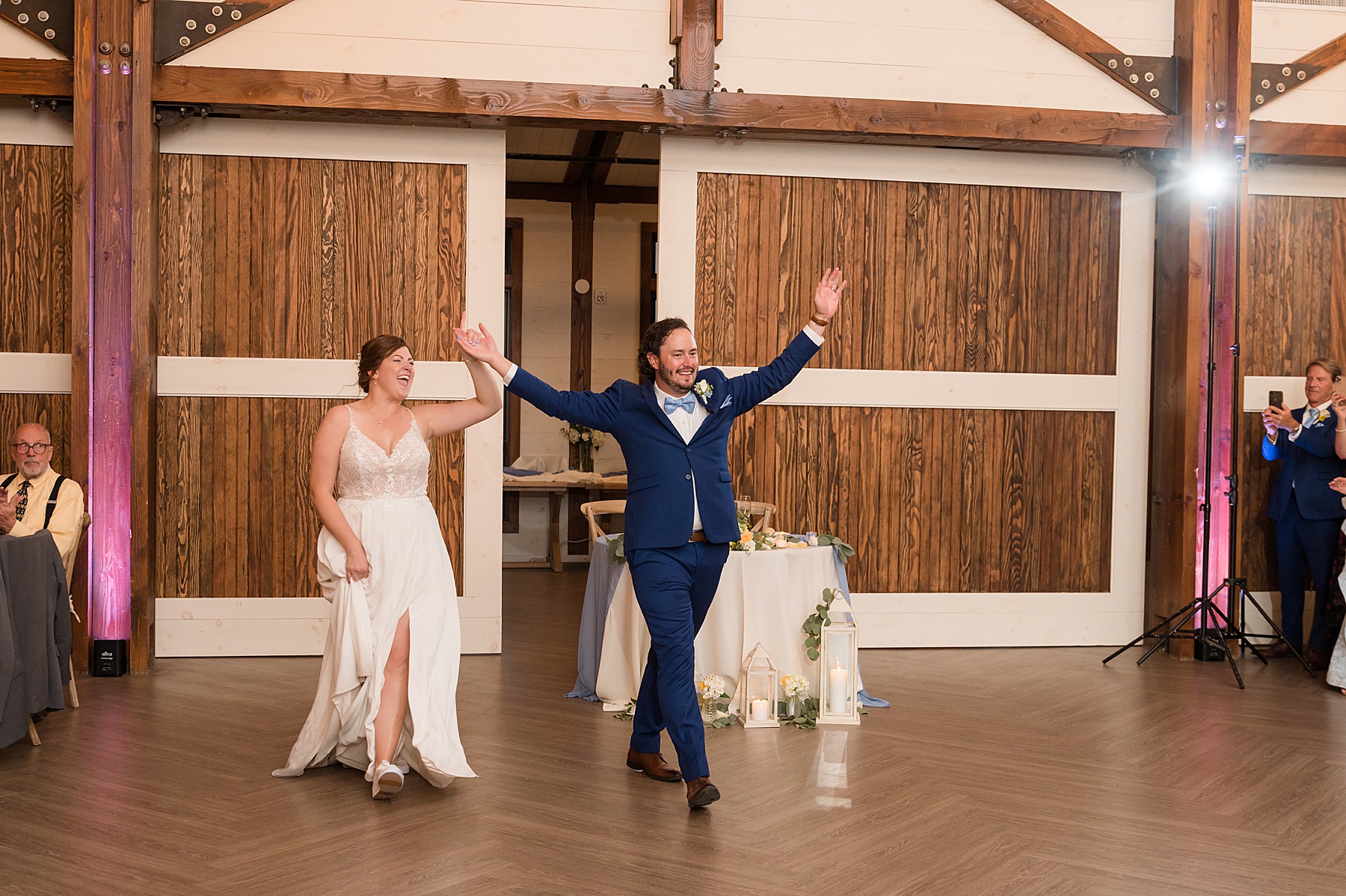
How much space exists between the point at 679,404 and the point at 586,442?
21.1 feet

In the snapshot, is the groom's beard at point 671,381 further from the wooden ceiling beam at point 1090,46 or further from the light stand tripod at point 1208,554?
the wooden ceiling beam at point 1090,46

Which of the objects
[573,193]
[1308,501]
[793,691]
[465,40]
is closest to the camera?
[793,691]

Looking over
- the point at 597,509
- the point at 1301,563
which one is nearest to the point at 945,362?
the point at 597,509

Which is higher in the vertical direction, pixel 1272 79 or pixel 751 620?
pixel 1272 79

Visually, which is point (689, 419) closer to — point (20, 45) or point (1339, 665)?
point (1339, 665)

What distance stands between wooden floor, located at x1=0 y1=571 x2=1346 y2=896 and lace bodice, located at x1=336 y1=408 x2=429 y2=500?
1.06 m

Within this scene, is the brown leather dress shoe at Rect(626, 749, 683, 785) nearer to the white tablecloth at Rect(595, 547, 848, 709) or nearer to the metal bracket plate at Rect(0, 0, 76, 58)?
the white tablecloth at Rect(595, 547, 848, 709)

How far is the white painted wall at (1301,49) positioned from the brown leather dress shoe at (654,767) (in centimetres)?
536

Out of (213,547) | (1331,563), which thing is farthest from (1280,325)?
(213,547)

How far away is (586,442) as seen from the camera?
10.3m

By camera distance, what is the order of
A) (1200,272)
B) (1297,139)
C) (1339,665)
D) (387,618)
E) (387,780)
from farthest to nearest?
1. (1297,139)
2. (1200,272)
3. (1339,665)
4. (387,618)
5. (387,780)

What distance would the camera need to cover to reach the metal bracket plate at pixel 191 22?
5.82m

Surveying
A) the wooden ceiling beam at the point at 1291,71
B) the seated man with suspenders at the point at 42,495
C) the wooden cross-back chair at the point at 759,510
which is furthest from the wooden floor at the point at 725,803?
the wooden ceiling beam at the point at 1291,71

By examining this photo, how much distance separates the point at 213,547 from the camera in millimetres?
6191
